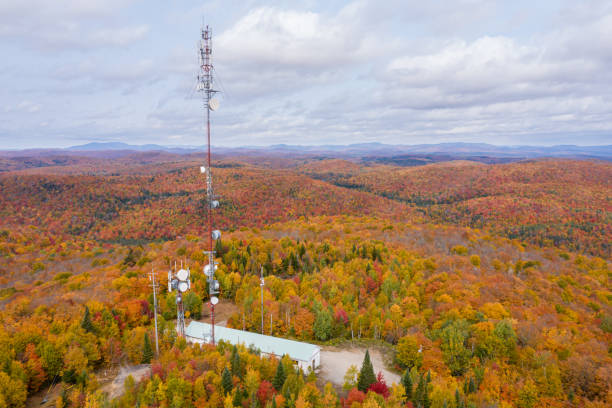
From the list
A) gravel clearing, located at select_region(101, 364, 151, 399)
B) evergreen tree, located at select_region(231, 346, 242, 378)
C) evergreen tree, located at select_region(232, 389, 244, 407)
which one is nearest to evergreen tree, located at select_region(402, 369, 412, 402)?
evergreen tree, located at select_region(232, 389, 244, 407)

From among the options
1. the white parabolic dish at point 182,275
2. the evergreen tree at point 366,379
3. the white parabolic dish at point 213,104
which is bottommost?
the evergreen tree at point 366,379

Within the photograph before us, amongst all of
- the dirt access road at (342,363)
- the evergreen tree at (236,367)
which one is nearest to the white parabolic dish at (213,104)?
the evergreen tree at (236,367)

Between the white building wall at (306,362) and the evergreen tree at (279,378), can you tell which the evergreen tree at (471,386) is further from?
the evergreen tree at (279,378)

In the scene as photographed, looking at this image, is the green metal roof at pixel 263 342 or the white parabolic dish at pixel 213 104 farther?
the green metal roof at pixel 263 342

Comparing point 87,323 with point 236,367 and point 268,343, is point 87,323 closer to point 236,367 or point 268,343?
point 236,367

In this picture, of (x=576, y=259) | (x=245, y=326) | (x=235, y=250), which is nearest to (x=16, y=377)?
(x=245, y=326)

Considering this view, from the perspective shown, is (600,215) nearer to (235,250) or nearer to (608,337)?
(608,337)
